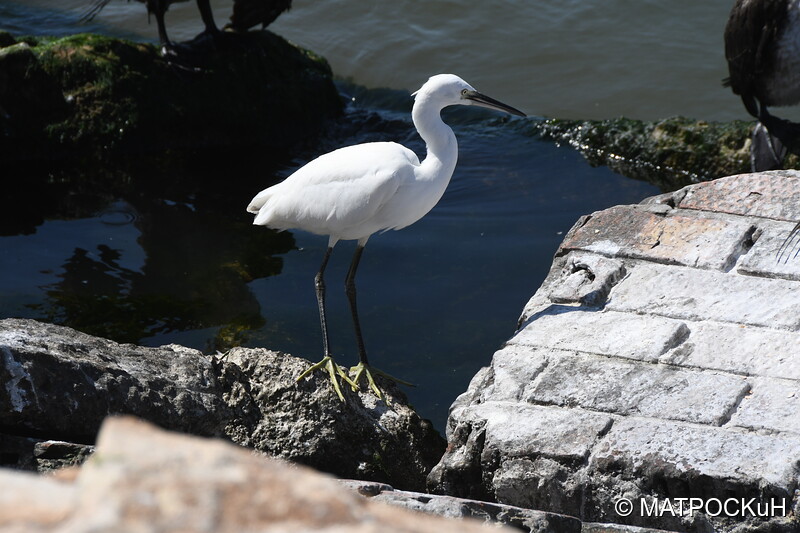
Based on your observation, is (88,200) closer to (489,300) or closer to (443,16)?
(489,300)

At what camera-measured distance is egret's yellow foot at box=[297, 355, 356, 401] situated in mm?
3951

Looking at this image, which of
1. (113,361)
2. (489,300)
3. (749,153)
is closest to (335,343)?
(489,300)

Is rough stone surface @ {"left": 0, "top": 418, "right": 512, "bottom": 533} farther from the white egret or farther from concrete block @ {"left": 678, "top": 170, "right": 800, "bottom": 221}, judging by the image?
concrete block @ {"left": 678, "top": 170, "right": 800, "bottom": 221}

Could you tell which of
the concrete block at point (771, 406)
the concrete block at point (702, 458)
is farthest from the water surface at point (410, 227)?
the concrete block at point (771, 406)

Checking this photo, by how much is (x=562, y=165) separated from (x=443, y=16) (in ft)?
13.5

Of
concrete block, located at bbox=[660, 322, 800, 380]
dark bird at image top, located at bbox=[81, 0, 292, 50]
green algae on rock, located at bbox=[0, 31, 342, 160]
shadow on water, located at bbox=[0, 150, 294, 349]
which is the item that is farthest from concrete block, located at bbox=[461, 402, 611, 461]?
dark bird at image top, located at bbox=[81, 0, 292, 50]

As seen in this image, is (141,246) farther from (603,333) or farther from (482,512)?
(482,512)

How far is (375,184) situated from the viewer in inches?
171

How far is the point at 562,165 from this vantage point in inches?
307

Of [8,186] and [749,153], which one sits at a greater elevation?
[749,153]

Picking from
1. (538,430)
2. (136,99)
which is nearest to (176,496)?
(538,430)

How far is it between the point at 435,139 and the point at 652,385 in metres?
1.53

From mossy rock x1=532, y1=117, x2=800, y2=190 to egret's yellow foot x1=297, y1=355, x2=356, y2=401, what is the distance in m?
4.03

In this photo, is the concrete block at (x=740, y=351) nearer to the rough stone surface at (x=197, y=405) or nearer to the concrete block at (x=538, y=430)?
the concrete block at (x=538, y=430)
